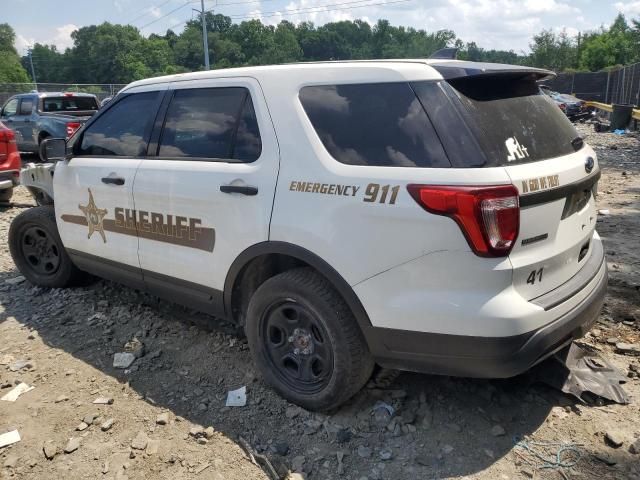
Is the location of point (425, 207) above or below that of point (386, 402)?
above

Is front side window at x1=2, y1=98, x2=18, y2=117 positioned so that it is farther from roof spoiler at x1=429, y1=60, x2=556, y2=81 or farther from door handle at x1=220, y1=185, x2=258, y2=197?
roof spoiler at x1=429, y1=60, x2=556, y2=81

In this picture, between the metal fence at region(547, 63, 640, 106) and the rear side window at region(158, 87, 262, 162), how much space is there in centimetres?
2612

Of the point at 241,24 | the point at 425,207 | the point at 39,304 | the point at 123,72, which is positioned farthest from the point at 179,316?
the point at 241,24

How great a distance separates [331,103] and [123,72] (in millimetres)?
96666

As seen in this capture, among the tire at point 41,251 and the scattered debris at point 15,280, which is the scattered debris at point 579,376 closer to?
the tire at point 41,251

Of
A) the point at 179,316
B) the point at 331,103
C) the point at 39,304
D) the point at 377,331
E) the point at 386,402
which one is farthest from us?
the point at 39,304

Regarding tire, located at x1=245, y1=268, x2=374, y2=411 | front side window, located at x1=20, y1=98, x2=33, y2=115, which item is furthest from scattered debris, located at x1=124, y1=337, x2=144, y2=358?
front side window, located at x1=20, y1=98, x2=33, y2=115

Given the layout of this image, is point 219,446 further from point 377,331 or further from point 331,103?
point 331,103

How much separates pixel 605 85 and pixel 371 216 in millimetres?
41035

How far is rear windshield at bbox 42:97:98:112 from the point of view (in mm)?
12852

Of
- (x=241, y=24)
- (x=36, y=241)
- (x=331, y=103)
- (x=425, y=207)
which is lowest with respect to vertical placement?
(x=36, y=241)

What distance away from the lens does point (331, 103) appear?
2.79m

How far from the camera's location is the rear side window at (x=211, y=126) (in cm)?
312

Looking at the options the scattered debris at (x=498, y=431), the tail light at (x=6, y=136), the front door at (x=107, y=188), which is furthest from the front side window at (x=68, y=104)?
the scattered debris at (x=498, y=431)
